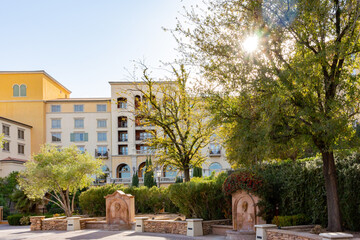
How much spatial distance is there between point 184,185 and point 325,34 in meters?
10.6

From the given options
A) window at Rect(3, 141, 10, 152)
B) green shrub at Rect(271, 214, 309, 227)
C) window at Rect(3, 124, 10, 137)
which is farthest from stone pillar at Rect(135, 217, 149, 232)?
window at Rect(3, 124, 10, 137)

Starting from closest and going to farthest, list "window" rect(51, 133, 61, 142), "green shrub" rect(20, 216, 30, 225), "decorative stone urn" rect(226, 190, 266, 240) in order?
"decorative stone urn" rect(226, 190, 266, 240) < "green shrub" rect(20, 216, 30, 225) < "window" rect(51, 133, 61, 142)

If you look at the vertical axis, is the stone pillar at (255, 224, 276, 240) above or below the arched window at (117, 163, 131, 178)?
below

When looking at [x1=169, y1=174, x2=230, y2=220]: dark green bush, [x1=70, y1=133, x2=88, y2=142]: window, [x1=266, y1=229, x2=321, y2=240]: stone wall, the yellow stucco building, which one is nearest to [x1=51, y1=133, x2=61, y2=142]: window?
the yellow stucco building

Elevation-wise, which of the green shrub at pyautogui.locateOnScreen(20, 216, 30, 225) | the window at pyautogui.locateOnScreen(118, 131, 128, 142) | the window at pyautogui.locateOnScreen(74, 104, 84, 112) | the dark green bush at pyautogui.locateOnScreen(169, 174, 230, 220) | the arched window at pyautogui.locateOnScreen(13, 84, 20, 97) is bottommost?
the green shrub at pyautogui.locateOnScreen(20, 216, 30, 225)

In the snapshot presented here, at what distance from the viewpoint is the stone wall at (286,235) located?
12.9 m

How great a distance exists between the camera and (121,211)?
80.2ft

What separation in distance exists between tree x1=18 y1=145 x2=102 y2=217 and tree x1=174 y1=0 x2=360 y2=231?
17.9 metres

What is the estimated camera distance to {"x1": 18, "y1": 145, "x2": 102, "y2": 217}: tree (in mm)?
30219

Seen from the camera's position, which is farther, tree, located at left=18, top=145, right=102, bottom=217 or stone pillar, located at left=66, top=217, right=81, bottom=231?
tree, located at left=18, top=145, right=102, bottom=217

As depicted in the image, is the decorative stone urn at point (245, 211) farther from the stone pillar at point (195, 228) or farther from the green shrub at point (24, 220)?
the green shrub at point (24, 220)

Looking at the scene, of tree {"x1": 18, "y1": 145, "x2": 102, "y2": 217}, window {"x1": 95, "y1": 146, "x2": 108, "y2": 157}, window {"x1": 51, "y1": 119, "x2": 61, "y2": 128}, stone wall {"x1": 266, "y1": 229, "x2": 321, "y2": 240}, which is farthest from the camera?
window {"x1": 51, "y1": 119, "x2": 61, "y2": 128}

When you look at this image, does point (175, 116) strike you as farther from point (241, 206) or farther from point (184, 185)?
point (241, 206)

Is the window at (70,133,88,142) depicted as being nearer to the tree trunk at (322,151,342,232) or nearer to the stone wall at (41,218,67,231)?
the stone wall at (41,218,67,231)
